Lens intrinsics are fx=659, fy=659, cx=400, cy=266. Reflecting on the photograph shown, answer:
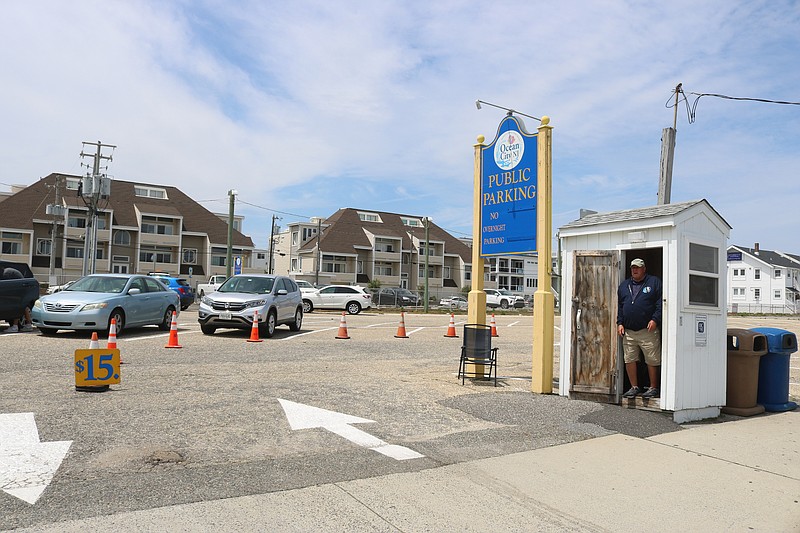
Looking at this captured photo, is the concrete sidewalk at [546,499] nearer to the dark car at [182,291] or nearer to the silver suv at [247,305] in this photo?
the silver suv at [247,305]

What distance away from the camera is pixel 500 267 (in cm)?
10038

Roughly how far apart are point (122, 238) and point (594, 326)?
204 feet

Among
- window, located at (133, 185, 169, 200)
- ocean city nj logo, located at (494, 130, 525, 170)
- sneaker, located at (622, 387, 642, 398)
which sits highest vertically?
window, located at (133, 185, 169, 200)

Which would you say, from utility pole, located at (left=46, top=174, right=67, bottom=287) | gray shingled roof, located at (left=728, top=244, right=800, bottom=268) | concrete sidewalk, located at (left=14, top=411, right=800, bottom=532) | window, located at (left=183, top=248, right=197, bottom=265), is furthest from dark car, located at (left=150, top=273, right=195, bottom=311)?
gray shingled roof, located at (left=728, top=244, right=800, bottom=268)

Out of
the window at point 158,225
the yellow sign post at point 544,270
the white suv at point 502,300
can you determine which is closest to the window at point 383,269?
the white suv at point 502,300

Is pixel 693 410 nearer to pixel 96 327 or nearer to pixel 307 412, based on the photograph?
pixel 307 412

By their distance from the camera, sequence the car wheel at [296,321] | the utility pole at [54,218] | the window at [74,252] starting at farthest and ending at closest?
Result: the window at [74,252], the utility pole at [54,218], the car wheel at [296,321]

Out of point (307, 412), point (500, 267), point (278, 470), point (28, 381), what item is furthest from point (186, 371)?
point (500, 267)

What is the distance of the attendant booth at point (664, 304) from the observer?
7895 mm

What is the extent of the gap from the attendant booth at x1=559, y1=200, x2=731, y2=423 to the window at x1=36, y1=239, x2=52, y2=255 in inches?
2439

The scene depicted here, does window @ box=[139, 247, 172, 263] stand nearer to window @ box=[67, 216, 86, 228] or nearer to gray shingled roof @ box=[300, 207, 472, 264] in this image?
window @ box=[67, 216, 86, 228]

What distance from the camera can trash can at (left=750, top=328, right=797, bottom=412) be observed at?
8.77m

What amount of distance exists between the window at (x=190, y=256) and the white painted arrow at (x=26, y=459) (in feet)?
207

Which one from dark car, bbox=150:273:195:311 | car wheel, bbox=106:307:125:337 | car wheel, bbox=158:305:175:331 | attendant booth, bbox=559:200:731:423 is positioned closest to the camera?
attendant booth, bbox=559:200:731:423
